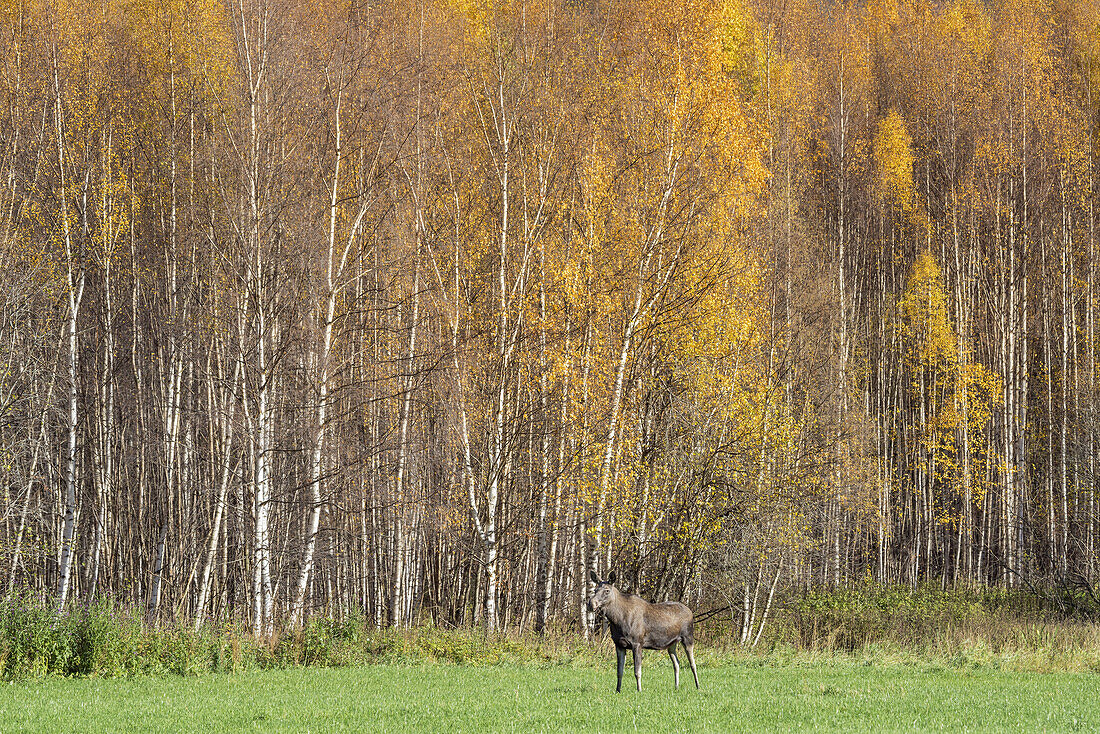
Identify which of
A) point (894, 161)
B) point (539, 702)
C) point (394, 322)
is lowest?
point (539, 702)

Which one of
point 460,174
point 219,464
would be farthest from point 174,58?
point 219,464

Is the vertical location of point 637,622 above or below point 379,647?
above

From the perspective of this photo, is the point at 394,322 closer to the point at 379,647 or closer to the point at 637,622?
the point at 379,647

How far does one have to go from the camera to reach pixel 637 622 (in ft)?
33.1

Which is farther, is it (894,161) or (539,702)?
(894,161)

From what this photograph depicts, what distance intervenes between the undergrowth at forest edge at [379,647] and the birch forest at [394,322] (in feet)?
2.87

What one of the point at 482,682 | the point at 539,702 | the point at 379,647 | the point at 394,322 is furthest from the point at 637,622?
the point at 394,322

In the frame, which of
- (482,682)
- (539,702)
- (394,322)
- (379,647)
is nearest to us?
(539,702)

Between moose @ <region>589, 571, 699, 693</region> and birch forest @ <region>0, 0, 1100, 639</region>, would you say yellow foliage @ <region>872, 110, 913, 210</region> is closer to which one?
birch forest @ <region>0, 0, 1100, 639</region>

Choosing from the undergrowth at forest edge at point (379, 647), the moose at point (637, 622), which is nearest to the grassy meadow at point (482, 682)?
the undergrowth at forest edge at point (379, 647)

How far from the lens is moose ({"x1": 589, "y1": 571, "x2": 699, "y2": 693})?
993cm

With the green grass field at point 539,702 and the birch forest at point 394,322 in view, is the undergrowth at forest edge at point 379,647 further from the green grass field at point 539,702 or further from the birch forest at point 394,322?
the birch forest at point 394,322

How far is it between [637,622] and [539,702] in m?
1.29

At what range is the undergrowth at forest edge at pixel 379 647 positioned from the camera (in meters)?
12.6
